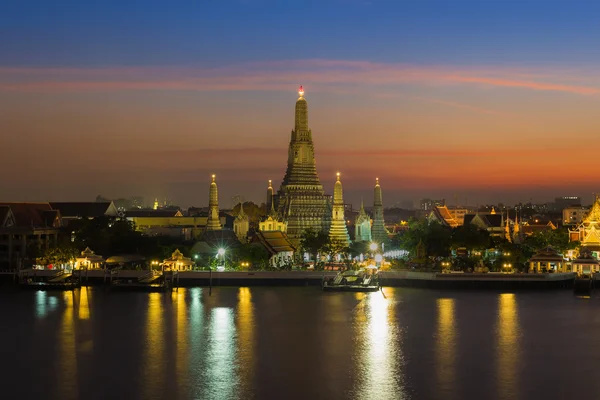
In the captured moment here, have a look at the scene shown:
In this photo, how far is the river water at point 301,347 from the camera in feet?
68.0

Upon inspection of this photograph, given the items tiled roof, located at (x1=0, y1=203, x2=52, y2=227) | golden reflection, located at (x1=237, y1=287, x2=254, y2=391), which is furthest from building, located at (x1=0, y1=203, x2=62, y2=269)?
golden reflection, located at (x1=237, y1=287, x2=254, y2=391)

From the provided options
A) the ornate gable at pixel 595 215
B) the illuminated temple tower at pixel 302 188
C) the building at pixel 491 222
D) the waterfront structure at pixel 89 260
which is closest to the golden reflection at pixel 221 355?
the waterfront structure at pixel 89 260

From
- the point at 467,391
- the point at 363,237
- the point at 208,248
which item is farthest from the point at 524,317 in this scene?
the point at 363,237


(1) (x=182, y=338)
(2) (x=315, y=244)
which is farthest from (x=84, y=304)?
(2) (x=315, y=244)

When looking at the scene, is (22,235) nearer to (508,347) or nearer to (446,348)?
(446,348)

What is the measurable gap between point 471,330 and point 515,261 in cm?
1617

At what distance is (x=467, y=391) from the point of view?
66.8 feet

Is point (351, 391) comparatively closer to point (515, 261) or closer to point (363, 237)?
point (515, 261)

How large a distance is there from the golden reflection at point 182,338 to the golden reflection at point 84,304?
3149 mm

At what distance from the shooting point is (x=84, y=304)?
34.3 meters

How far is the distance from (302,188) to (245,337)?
30064 mm

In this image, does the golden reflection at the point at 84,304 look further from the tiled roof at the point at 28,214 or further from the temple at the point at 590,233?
the temple at the point at 590,233

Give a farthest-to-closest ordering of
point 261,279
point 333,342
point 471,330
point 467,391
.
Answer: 1. point 261,279
2. point 471,330
3. point 333,342
4. point 467,391

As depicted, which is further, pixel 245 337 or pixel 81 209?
pixel 81 209
